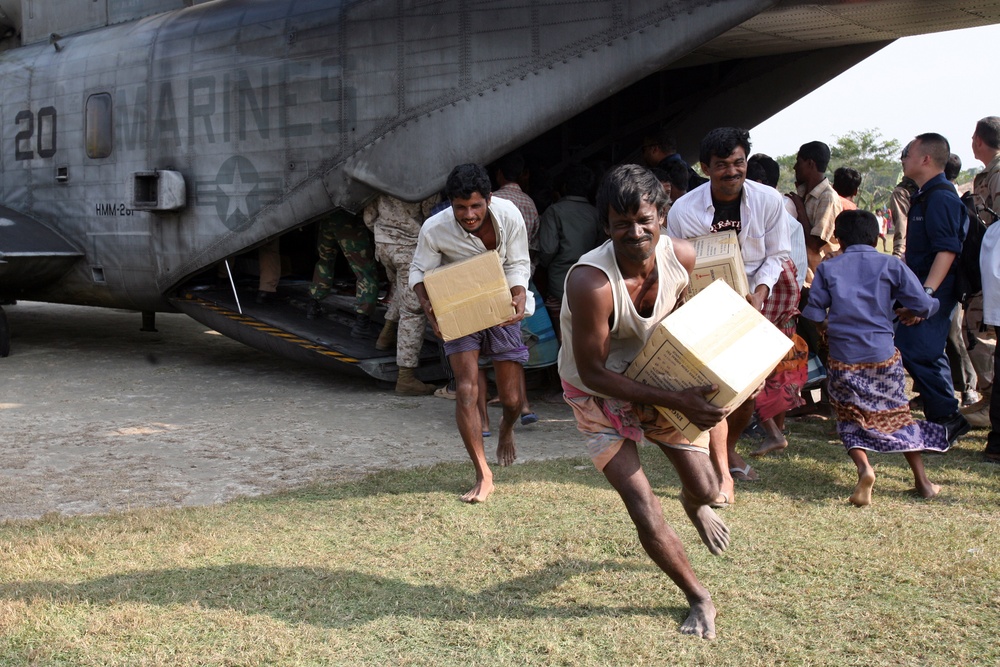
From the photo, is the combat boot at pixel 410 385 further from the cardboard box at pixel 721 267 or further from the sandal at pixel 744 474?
the cardboard box at pixel 721 267

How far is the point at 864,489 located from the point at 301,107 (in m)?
5.36

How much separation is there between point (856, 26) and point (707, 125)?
219 cm

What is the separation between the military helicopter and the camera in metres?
7.28

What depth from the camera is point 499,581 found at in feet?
13.7

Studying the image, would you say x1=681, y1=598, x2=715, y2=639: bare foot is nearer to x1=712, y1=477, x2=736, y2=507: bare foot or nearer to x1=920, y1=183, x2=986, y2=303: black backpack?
x1=712, y1=477, x2=736, y2=507: bare foot

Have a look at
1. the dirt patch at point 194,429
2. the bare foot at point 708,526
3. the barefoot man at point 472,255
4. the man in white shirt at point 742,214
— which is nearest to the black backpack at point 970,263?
the man in white shirt at point 742,214

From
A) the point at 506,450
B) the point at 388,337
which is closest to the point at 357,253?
the point at 388,337

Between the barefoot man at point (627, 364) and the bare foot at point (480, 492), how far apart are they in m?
1.51

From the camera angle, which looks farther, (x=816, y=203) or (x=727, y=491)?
(x=816, y=203)

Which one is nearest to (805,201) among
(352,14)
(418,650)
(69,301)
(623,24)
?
(623,24)

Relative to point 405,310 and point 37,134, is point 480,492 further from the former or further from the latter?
point 37,134

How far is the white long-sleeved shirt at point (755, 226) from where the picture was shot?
520 centimetres

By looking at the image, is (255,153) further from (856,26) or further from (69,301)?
(856,26)

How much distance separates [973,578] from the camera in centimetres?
406
